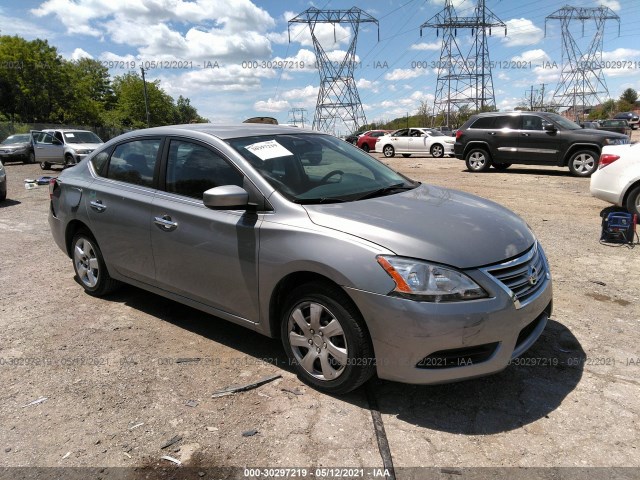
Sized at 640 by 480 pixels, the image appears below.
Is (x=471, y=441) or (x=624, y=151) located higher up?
(x=624, y=151)

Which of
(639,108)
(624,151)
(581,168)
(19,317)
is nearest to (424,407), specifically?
(19,317)

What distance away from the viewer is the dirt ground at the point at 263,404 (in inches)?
101

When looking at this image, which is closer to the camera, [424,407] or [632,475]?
[632,475]

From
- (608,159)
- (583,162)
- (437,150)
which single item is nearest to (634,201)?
(608,159)

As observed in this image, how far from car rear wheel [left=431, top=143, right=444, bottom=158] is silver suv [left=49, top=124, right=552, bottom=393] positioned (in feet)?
68.1

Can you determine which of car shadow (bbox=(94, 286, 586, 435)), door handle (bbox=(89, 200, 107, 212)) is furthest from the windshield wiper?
door handle (bbox=(89, 200, 107, 212))

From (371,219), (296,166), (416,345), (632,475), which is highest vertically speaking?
(296,166)

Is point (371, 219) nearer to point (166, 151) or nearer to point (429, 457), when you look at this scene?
point (429, 457)

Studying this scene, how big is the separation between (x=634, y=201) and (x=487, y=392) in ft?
19.5

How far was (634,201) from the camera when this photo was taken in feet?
24.7

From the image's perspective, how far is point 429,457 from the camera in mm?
2557

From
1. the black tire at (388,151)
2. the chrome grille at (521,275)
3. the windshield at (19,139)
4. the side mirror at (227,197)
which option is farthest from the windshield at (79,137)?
the chrome grille at (521,275)

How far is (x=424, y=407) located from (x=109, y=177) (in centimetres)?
340

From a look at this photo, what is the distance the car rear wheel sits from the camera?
2410 centimetres
